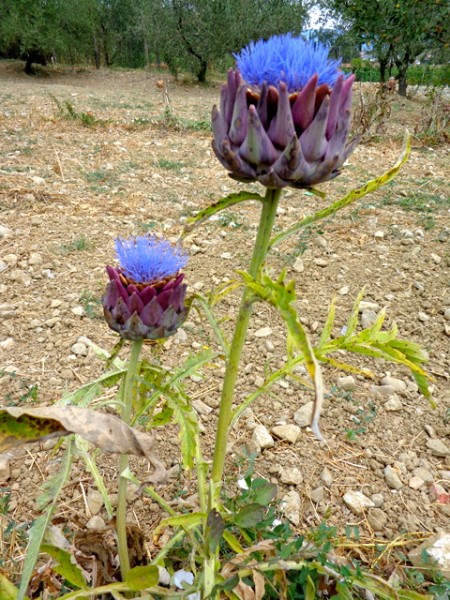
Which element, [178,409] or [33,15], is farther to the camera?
[33,15]

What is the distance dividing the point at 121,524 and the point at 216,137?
2.45 ft

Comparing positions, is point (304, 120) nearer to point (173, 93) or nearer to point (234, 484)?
point (234, 484)

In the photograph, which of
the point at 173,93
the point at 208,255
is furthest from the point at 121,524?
the point at 173,93

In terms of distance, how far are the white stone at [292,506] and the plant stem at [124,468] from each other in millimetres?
442

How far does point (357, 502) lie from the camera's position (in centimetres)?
129

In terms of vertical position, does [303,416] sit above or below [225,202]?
below

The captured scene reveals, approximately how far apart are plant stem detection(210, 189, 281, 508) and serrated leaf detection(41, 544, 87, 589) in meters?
0.25

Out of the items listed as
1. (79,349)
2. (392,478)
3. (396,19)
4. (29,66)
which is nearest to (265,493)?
(392,478)

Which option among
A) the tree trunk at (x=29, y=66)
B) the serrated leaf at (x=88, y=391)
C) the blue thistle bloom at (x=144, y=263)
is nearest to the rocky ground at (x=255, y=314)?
the blue thistle bloom at (x=144, y=263)

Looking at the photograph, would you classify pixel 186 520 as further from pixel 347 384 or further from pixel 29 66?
pixel 29 66

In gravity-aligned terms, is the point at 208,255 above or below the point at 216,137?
below

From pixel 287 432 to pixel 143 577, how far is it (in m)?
0.75

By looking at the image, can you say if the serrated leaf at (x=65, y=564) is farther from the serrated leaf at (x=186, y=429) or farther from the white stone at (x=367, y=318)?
the white stone at (x=367, y=318)

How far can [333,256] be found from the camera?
2.37 m
